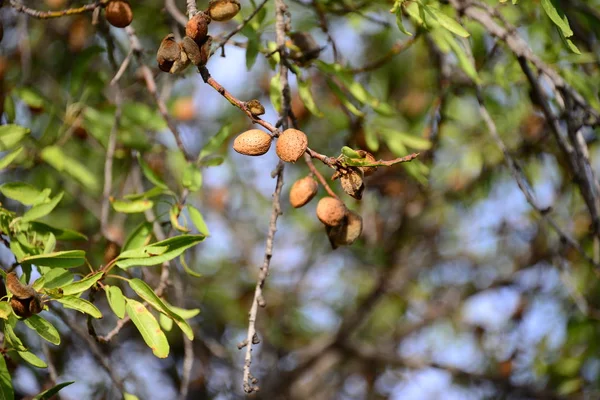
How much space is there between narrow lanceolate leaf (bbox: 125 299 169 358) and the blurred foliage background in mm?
503

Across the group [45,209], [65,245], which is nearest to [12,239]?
[45,209]

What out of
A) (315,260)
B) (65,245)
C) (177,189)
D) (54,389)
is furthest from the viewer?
(315,260)

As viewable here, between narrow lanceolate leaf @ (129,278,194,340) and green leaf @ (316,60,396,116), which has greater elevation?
green leaf @ (316,60,396,116)

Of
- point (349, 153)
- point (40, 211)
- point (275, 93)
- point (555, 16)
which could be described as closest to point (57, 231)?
point (40, 211)

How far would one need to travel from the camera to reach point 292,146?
3.80 ft

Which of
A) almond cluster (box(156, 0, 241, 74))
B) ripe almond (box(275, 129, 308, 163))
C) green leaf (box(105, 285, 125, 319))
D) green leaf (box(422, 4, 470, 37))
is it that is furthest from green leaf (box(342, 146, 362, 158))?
green leaf (box(105, 285, 125, 319))

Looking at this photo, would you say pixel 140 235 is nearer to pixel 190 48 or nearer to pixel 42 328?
pixel 42 328

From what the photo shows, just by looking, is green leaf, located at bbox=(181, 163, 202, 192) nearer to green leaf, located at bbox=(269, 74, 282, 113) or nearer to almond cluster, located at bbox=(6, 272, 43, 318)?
green leaf, located at bbox=(269, 74, 282, 113)

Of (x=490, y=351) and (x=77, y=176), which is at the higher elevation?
(x=77, y=176)

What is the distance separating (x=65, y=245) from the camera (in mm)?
1727

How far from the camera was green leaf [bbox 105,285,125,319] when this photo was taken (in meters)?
1.31

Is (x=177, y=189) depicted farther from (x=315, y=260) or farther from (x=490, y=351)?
(x=490, y=351)

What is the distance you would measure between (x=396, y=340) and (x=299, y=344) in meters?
0.61

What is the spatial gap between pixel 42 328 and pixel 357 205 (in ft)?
6.29
